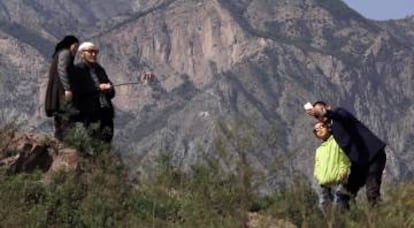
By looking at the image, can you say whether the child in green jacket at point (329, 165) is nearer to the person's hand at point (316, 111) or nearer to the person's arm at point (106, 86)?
the person's hand at point (316, 111)

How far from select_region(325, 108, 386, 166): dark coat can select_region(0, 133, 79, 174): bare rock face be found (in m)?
2.21

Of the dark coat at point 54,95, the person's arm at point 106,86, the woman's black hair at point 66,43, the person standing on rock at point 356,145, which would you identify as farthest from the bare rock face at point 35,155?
the person standing on rock at point 356,145

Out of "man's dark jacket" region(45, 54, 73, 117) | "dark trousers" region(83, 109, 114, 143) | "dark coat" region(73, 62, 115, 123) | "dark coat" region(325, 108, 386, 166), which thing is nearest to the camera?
"dark coat" region(325, 108, 386, 166)

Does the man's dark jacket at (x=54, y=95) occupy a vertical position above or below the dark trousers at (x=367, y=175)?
above

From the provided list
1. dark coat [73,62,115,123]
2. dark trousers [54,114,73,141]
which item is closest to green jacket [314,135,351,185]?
dark coat [73,62,115,123]

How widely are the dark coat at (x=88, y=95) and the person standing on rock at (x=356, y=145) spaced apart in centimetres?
218

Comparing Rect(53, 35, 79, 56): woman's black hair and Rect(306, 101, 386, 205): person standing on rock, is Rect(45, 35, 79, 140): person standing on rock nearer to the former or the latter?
Rect(53, 35, 79, 56): woman's black hair

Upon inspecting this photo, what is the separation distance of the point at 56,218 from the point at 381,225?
9.44 ft

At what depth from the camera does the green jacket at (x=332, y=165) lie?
30.6ft

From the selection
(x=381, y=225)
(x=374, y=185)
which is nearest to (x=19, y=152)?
(x=374, y=185)

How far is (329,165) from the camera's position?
9.39 meters

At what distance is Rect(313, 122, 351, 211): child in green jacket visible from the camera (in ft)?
30.4

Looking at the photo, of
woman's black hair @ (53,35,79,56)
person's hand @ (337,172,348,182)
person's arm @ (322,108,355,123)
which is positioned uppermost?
woman's black hair @ (53,35,79,56)

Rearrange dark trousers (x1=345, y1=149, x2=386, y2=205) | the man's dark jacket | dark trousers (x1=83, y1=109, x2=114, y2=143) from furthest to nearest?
the man's dark jacket
dark trousers (x1=83, y1=109, x2=114, y2=143)
dark trousers (x1=345, y1=149, x2=386, y2=205)
